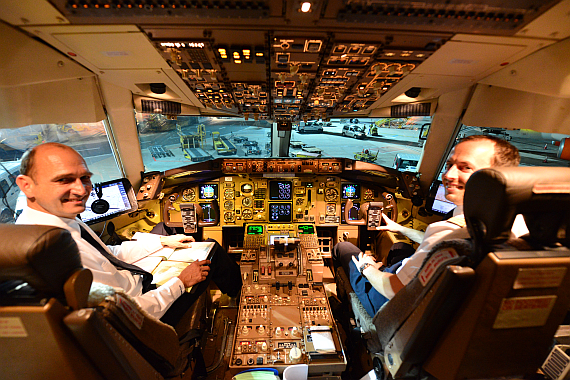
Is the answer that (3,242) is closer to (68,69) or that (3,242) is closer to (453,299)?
(453,299)

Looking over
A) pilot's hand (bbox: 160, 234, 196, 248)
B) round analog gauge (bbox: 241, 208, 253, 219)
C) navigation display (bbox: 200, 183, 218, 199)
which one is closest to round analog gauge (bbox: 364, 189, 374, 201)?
round analog gauge (bbox: 241, 208, 253, 219)

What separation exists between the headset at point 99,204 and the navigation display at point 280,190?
195 cm

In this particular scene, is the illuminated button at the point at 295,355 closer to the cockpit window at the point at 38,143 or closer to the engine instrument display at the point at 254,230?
the engine instrument display at the point at 254,230

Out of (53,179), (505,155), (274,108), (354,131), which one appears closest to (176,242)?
(53,179)

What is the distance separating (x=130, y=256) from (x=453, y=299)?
7.19ft

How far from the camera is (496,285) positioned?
0.78 metres

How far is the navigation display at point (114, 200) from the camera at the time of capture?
234cm

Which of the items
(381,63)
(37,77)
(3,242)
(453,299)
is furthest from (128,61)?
(453,299)

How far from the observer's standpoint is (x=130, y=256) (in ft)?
6.57

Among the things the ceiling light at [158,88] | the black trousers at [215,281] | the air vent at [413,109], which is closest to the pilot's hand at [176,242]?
the black trousers at [215,281]

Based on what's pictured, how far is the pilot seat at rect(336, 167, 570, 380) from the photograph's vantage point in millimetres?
730

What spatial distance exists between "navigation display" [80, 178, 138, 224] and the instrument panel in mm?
814

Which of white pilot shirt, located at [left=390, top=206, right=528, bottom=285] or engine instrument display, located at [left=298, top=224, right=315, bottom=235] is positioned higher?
white pilot shirt, located at [left=390, top=206, right=528, bottom=285]

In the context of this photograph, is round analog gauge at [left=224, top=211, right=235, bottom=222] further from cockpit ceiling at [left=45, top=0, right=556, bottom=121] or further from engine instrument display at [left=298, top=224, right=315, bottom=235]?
cockpit ceiling at [left=45, top=0, right=556, bottom=121]
